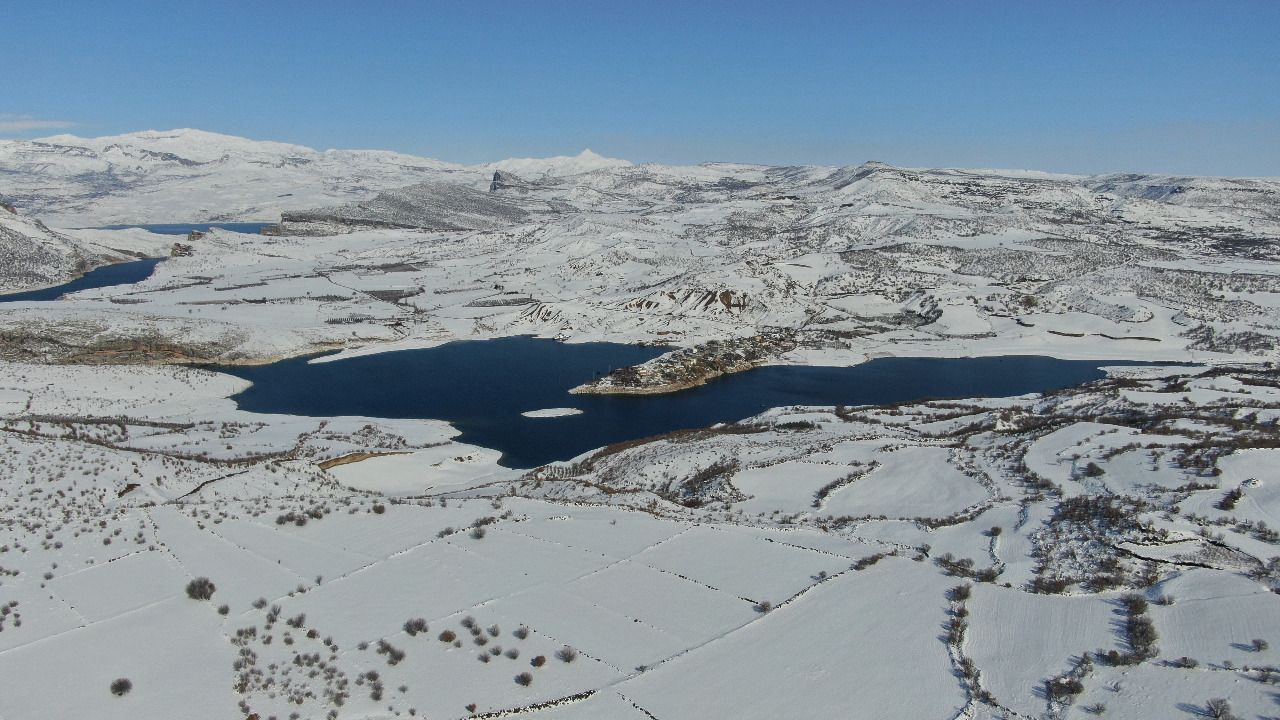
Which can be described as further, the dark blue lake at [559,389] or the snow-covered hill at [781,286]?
the snow-covered hill at [781,286]

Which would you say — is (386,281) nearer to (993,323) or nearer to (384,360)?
(384,360)

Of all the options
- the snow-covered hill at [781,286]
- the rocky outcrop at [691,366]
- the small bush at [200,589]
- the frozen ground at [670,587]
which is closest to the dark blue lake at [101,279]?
the snow-covered hill at [781,286]

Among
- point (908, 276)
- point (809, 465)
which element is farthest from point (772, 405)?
point (908, 276)

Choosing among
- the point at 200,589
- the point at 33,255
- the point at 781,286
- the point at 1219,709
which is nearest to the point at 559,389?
the point at 781,286

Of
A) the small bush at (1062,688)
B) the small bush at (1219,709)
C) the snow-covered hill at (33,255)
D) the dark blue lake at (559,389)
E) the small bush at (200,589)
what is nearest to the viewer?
the small bush at (1219,709)

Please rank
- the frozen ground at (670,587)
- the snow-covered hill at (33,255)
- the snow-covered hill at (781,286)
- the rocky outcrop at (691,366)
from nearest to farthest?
the frozen ground at (670,587)
the rocky outcrop at (691,366)
the snow-covered hill at (781,286)
the snow-covered hill at (33,255)

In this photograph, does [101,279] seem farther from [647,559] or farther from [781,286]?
[647,559]

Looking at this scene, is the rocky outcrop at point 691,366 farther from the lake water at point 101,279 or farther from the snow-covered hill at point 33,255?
the snow-covered hill at point 33,255
